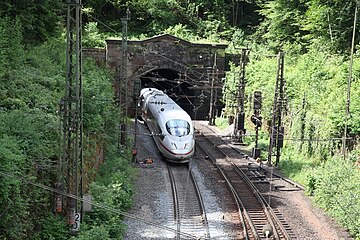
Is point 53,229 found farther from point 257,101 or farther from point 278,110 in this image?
point 257,101

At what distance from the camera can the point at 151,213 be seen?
17.5 metres

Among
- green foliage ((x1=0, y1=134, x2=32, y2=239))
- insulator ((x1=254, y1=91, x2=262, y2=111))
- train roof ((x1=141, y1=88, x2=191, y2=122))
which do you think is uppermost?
insulator ((x1=254, y1=91, x2=262, y2=111))

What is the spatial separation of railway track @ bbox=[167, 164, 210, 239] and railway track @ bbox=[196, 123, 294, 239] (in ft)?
4.57

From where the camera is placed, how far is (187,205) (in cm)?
1848

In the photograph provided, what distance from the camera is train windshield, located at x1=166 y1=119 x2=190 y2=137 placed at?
2403 cm

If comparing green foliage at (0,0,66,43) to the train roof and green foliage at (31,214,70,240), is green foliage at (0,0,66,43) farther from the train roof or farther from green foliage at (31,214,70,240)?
green foliage at (31,214,70,240)

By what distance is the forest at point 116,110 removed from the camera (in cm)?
1241

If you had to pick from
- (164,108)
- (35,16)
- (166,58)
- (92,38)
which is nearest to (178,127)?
(164,108)

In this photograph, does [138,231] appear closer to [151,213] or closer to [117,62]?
[151,213]

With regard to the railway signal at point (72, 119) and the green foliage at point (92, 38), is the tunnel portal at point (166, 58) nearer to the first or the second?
the green foliage at point (92, 38)

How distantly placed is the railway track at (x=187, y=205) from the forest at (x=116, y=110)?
1860 mm

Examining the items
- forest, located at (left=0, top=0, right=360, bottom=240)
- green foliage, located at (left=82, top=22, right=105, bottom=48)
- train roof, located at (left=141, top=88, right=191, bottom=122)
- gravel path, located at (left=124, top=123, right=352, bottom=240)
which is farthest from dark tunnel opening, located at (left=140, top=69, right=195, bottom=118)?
gravel path, located at (left=124, top=123, right=352, bottom=240)

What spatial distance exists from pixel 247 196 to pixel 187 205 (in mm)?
2562

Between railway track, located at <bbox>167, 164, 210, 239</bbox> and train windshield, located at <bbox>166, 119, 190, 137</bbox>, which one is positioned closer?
railway track, located at <bbox>167, 164, 210, 239</bbox>
